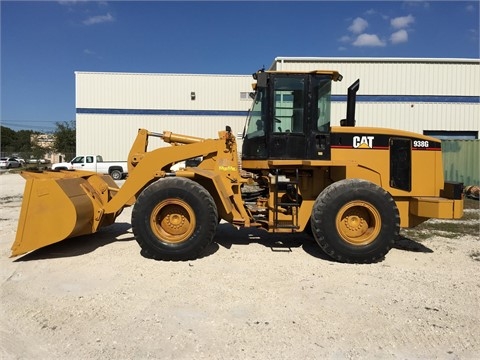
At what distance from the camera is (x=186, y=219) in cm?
608

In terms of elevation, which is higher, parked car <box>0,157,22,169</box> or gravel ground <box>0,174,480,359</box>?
parked car <box>0,157,22,169</box>

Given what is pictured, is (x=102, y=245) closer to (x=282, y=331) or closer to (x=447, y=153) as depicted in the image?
(x=282, y=331)

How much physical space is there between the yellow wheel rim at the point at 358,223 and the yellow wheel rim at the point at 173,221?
2240 millimetres

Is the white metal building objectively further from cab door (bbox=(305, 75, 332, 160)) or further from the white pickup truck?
cab door (bbox=(305, 75, 332, 160))

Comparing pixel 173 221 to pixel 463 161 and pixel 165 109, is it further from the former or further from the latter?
pixel 165 109

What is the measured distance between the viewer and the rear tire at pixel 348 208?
5871 mm

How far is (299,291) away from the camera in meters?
4.75

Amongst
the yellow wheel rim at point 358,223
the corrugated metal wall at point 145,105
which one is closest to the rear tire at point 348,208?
the yellow wheel rim at point 358,223

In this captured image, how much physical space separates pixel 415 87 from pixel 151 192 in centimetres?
2329

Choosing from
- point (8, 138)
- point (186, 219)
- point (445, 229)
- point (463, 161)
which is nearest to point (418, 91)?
point (463, 161)

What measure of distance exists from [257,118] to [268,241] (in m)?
2.25

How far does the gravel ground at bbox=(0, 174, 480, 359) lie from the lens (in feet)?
11.3

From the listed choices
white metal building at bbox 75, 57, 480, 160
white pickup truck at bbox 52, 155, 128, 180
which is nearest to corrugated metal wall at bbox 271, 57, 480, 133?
white metal building at bbox 75, 57, 480, 160

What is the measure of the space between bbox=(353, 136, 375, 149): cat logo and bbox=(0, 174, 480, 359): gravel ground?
1.80m
